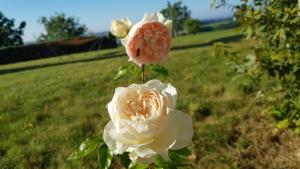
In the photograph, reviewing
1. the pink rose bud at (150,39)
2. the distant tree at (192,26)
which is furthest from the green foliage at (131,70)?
the distant tree at (192,26)

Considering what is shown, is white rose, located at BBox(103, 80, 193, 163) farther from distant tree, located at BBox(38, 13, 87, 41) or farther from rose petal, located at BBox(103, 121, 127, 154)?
distant tree, located at BBox(38, 13, 87, 41)

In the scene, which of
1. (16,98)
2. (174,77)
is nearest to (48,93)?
(16,98)

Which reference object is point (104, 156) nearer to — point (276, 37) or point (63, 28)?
point (276, 37)

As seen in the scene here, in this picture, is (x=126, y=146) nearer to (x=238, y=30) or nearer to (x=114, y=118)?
(x=114, y=118)

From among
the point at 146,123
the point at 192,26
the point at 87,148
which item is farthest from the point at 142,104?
the point at 192,26

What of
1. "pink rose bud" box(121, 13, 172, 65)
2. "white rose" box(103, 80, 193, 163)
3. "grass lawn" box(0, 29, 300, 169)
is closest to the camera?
"white rose" box(103, 80, 193, 163)

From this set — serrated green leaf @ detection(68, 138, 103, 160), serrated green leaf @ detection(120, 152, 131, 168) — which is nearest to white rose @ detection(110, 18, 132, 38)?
serrated green leaf @ detection(68, 138, 103, 160)
